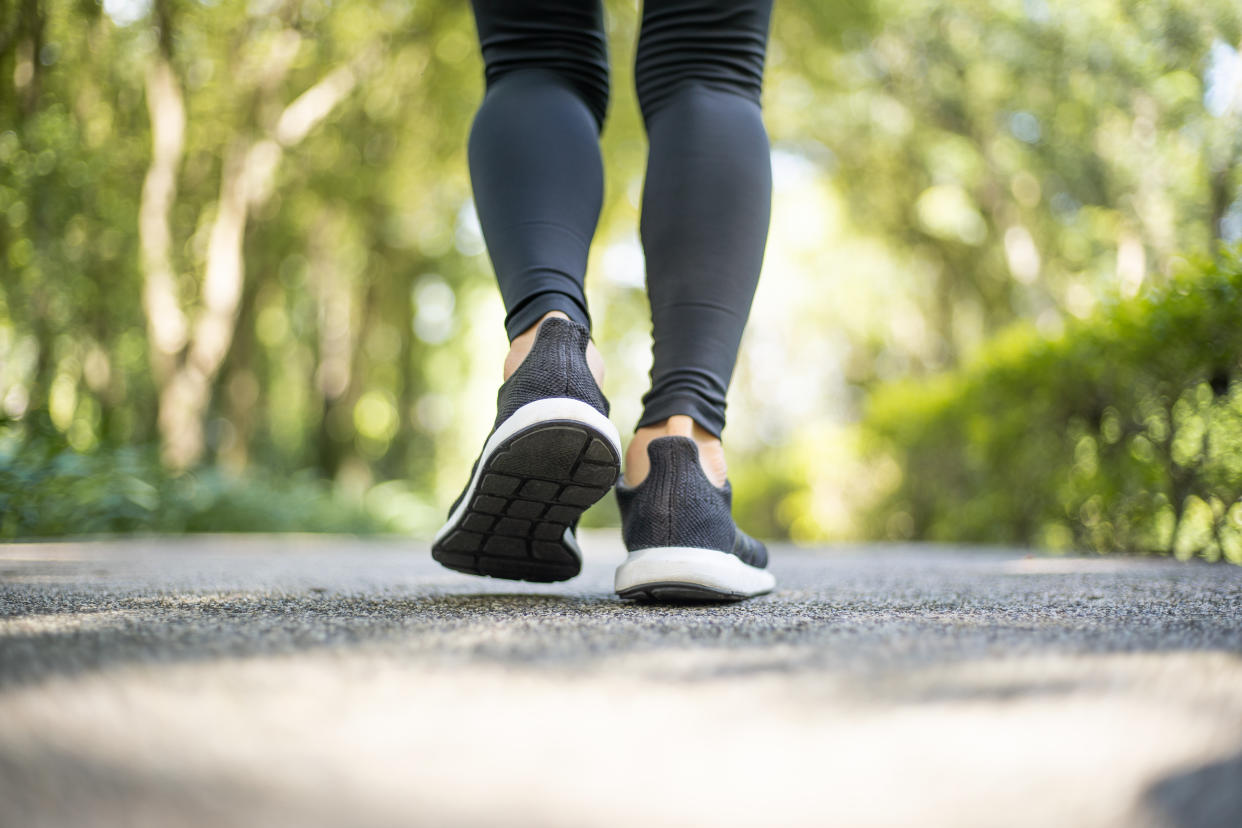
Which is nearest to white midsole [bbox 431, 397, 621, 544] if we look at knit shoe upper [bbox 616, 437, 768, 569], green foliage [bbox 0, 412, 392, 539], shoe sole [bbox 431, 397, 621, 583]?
shoe sole [bbox 431, 397, 621, 583]

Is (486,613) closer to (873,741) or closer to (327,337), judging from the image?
(873,741)

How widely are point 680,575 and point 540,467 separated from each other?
25 centimetres

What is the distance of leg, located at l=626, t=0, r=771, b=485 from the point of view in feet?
4.85

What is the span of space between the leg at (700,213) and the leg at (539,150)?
0.39 feet

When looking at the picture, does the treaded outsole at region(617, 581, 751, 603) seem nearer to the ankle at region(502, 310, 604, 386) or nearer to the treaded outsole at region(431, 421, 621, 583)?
the treaded outsole at region(431, 421, 621, 583)

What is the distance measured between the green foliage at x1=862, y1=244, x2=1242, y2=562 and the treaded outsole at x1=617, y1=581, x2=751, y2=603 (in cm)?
233

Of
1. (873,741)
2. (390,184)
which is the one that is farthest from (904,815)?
(390,184)

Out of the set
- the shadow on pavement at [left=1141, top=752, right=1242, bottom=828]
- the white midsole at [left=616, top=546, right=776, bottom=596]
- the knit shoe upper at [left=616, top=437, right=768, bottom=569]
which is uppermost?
the knit shoe upper at [left=616, top=437, right=768, bottom=569]

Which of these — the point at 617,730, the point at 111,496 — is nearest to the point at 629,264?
the point at 111,496

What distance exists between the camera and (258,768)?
578mm

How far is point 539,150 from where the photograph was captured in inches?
59.2

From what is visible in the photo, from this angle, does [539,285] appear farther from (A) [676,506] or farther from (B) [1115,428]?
(B) [1115,428]

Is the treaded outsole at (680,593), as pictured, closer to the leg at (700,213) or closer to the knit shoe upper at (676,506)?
the knit shoe upper at (676,506)

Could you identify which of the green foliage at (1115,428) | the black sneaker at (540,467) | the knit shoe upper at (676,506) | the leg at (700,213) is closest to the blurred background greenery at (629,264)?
the green foliage at (1115,428)
